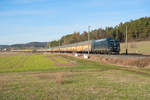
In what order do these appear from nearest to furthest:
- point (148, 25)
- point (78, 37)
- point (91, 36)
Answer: point (148, 25) < point (91, 36) < point (78, 37)

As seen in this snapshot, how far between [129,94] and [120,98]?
107cm

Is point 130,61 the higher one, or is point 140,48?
point 140,48

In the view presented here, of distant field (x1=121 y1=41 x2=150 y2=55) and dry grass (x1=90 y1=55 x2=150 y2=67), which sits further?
distant field (x1=121 y1=41 x2=150 y2=55)

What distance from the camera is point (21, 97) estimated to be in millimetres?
9836

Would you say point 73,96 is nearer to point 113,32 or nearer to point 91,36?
point 113,32

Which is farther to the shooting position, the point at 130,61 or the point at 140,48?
the point at 140,48

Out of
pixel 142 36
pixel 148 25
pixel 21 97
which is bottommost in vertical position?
pixel 21 97

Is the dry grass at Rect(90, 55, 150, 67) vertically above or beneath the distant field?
beneath

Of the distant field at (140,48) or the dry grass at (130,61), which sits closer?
the dry grass at (130,61)

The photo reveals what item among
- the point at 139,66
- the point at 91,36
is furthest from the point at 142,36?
the point at 139,66

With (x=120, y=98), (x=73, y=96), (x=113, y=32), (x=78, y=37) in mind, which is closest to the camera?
(x=120, y=98)

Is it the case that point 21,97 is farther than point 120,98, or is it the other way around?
point 21,97

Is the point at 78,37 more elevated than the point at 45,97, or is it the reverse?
the point at 78,37

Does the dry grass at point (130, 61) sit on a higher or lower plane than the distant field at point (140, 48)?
lower
